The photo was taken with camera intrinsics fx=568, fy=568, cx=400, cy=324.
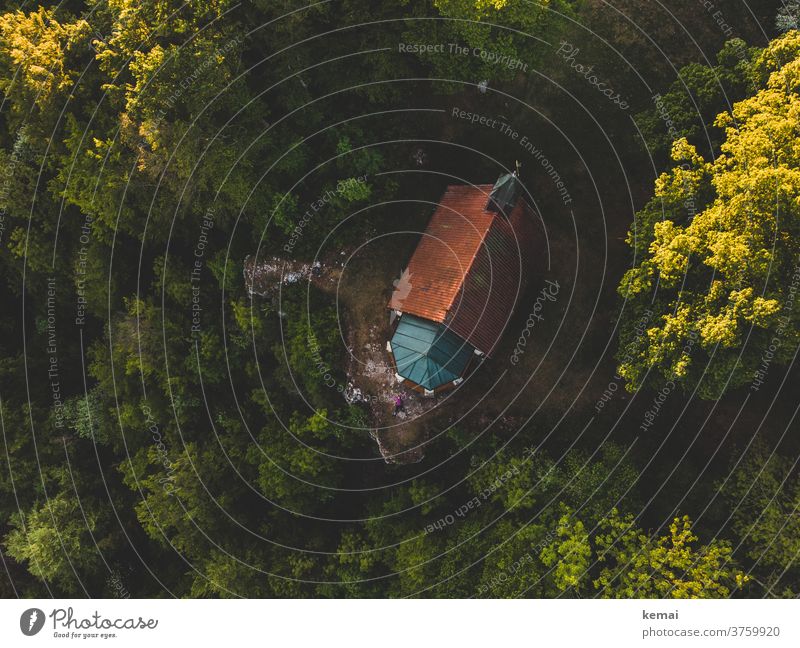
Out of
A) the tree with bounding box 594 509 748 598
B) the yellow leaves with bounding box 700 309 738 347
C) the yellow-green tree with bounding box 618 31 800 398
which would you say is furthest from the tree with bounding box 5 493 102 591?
the yellow leaves with bounding box 700 309 738 347

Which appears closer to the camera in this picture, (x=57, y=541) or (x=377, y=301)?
(x=377, y=301)

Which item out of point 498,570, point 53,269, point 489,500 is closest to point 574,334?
point 489,500

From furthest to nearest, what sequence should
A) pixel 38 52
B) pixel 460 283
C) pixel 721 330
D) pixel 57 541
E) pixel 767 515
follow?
pixel 57 541, pixel 38 52, pixel 460 283, pixel 767 515, pixel 721 330

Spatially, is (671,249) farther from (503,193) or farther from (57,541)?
(57,541)

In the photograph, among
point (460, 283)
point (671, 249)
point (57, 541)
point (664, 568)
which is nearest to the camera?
point (671, 249)

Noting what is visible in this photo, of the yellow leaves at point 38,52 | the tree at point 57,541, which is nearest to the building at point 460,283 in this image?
the yellow leaves at point 38,52

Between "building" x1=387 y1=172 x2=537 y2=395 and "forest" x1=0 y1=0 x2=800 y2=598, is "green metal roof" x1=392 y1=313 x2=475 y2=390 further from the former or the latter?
"forest" x1=0 y1=0 x2=800 y2=598

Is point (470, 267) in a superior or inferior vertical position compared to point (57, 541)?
superior

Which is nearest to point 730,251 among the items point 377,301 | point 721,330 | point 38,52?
point 721,330
